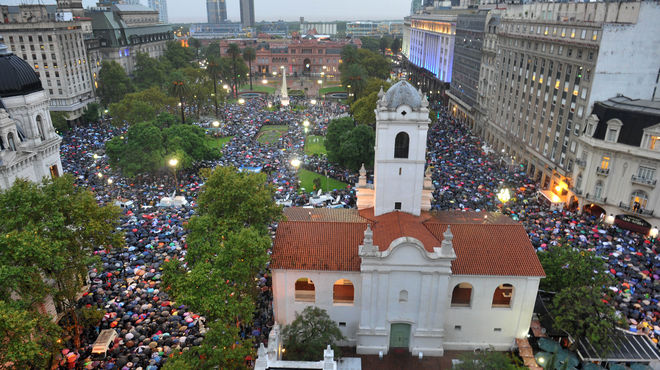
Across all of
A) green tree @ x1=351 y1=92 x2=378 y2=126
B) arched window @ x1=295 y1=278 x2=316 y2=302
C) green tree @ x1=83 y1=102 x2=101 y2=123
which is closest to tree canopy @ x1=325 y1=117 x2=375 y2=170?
green tree @ x1=351 y1=92 x2=378 y2=126

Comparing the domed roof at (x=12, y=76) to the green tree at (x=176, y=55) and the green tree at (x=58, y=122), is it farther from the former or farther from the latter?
the green tree at (x=176, y=55)

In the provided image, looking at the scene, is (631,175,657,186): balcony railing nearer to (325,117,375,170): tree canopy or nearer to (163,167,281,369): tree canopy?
(325,117,375,170): tree canopy

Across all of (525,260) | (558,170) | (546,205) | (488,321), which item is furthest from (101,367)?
(558,170)

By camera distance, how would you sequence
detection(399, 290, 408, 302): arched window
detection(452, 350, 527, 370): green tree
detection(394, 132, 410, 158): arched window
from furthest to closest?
1. detection(394, 132, 410, 158): arched window
2. detection(399, 290, 408, 302): arched window
3. detection(452, 350, 527, 370): green tree

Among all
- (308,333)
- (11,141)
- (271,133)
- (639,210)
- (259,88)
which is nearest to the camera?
(308,333)

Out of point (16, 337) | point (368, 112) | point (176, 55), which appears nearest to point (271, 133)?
point (368, 112)

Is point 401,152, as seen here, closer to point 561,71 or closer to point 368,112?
point 561,71

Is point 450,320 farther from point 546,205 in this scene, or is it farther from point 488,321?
point 546,205
